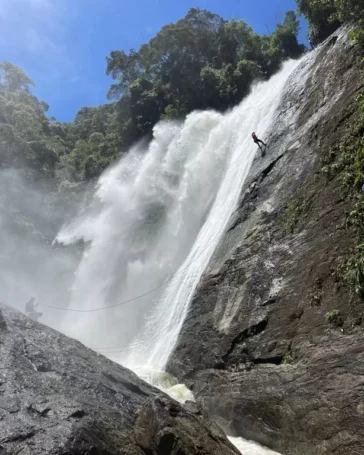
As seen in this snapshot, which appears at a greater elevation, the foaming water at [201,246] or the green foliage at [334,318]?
the foaming water at [201,246]

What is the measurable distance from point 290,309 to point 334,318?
1.28m

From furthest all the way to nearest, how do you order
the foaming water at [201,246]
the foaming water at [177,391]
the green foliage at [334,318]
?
the foaming water at [201,246], the foaming water at [177,391], the green foliage at [334,318]

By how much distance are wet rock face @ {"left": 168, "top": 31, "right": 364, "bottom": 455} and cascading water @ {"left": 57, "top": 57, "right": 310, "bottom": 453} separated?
2210 mm

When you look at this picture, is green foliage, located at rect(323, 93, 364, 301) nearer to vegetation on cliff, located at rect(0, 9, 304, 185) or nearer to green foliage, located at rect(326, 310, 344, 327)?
green foliage, located at rect(326, 310, 344, 327)

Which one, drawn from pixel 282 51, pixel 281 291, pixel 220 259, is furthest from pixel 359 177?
pixel 282 51

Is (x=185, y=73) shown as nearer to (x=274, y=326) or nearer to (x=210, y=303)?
(x=210, y=303)

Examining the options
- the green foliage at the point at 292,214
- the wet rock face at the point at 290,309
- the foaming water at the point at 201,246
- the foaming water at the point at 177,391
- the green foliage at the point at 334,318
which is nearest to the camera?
the wet rock face at the point at 290,309

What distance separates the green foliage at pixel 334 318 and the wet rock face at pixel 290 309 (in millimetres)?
70

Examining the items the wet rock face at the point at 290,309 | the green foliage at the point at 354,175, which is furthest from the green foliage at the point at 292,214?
the green foliage at the point at 354,175

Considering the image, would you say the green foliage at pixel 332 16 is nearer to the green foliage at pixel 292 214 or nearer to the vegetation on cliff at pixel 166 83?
the green foliage at pixel 292 214

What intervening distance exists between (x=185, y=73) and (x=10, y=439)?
117 ft

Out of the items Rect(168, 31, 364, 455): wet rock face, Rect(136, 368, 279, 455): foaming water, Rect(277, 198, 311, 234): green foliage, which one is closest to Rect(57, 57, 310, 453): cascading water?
Rect(136, 368, 279, 455): foaming water

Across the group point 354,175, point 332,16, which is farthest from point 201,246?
point 332,16

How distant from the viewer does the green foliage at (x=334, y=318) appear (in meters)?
7.43
